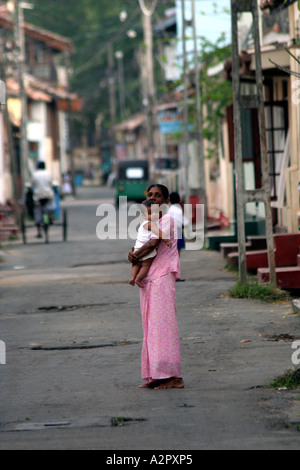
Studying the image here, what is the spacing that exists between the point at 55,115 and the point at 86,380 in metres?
54.8

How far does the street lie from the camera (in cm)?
707

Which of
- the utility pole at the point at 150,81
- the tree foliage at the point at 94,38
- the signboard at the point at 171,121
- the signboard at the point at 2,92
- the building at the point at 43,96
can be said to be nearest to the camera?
the signboard at the point at 2,92

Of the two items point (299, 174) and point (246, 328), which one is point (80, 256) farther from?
point (246, 328)

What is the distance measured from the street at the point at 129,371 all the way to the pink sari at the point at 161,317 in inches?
8.8

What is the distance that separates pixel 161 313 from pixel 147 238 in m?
0.65

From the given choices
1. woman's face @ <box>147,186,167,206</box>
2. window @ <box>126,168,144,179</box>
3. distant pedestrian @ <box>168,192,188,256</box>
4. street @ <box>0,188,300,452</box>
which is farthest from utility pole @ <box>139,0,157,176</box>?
woman's face @ <box>147,186,167,206</box>

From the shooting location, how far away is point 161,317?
867cm

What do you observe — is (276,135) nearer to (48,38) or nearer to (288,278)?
(288,278)
